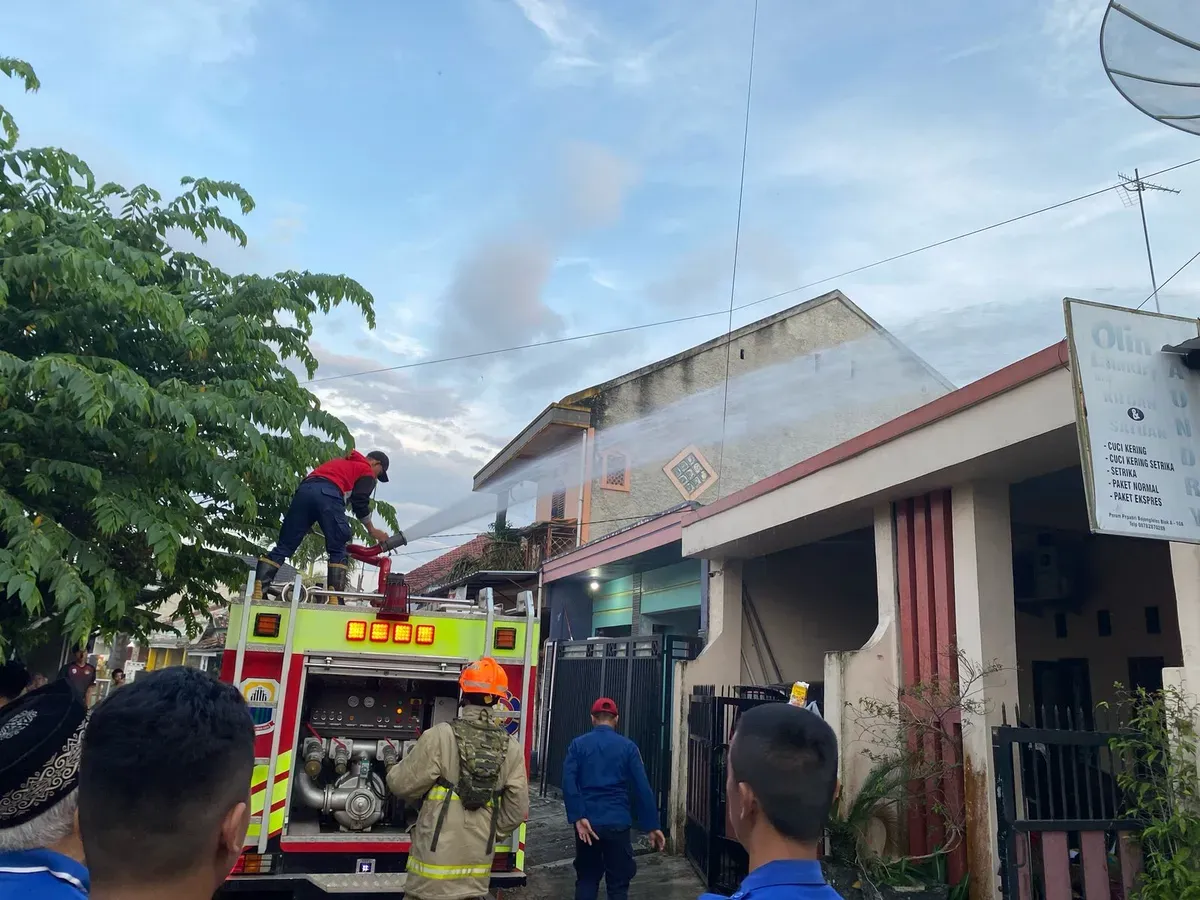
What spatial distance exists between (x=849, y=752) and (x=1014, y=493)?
320cm

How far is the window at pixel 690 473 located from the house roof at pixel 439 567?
16.0ft

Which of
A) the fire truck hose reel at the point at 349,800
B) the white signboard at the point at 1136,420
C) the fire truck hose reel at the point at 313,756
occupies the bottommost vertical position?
the fire truck hose reel at the point at 349,800

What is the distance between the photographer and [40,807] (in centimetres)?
182

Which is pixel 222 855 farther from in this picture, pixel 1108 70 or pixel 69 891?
pixel 1108 70

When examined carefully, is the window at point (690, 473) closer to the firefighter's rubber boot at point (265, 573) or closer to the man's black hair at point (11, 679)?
the firefighter's rubber boot at point (265, 573)

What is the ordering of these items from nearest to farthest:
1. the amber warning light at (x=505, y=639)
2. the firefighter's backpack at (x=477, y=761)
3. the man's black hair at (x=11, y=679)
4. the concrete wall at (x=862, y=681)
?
1. the man's black hair at (x=11, y=679)
2. the firefighter's backpack at (x=477, y=761)
3. the amber warning light at (x=505, y=639)
4. the concrete wall at (x=862, y=681)

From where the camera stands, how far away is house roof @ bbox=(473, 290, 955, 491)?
65.6ft

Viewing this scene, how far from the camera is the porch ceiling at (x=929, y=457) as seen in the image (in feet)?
20.4

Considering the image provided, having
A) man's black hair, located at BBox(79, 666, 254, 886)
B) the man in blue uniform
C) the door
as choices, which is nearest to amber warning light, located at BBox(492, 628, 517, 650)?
the man in blue uniform

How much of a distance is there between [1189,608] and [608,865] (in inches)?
163

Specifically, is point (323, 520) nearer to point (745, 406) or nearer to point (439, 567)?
point (745, 406)

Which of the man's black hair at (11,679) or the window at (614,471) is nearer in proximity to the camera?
the man's black hair at (11,679)

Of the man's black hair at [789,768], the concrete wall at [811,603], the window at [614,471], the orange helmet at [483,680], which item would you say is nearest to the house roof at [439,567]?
the window at [614,471]

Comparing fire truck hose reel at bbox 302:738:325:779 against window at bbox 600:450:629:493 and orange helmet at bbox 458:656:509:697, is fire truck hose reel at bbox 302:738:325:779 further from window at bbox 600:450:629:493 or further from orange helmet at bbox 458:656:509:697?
window at bbox 600:450:629:493
